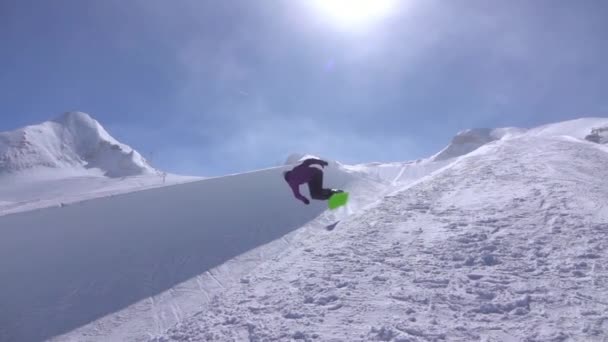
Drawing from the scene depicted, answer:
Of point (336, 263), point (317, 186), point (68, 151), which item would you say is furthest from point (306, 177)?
point (68, 151)

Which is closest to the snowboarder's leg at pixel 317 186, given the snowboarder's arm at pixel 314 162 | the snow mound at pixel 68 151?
the snowboarder's arm at pixel 314 162

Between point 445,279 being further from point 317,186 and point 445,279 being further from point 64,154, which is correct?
point 64,154

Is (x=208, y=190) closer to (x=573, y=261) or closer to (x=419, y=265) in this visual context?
(x=419, y=265)

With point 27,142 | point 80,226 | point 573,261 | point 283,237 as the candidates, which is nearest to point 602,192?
point 573,261

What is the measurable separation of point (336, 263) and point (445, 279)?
1.99m

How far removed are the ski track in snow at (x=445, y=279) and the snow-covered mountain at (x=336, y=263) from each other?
2 centimetres

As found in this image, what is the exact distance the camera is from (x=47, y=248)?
1248 centimetres

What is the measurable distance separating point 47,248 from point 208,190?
627 cm

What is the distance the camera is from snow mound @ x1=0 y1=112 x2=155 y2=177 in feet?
270

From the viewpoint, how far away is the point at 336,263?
706 cm

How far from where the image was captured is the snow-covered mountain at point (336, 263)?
490cm

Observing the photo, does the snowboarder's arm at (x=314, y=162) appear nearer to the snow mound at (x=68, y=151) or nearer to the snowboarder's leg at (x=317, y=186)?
the snowboarder's leg at (x=317, y=186)

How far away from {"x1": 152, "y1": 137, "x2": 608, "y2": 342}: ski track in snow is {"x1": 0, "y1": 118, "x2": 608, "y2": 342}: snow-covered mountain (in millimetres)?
24

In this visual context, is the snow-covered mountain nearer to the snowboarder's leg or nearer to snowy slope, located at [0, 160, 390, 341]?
snowy slope, located at [0, 160, 390, 341]
